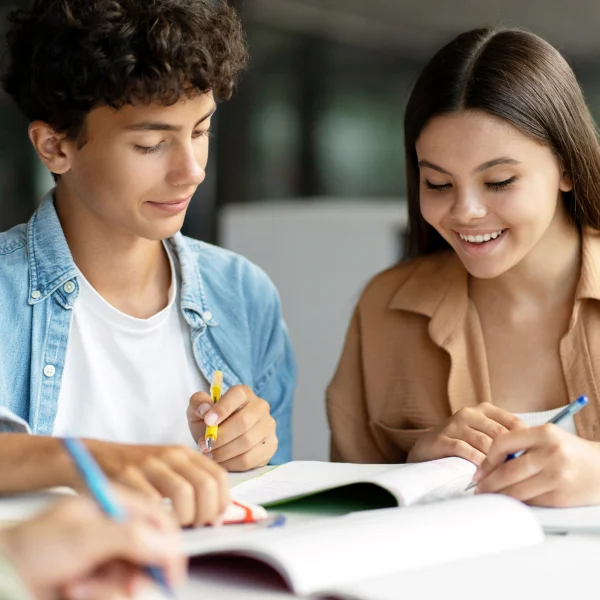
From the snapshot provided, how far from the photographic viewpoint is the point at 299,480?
1.19 meters

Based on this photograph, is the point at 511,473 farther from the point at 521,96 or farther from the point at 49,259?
the point at 49,259

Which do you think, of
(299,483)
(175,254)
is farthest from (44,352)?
(299,483)

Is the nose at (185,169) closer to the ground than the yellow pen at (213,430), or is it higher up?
higher up

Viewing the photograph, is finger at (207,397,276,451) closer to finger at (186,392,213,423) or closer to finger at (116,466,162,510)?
finger at (186,392,213,423)

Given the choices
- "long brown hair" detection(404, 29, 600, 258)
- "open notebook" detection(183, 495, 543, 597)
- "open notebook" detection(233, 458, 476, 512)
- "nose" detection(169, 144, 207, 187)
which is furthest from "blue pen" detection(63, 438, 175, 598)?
"long brown hair" detection(404, 29, 600, 258)

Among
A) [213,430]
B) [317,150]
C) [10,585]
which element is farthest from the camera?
[317,150]

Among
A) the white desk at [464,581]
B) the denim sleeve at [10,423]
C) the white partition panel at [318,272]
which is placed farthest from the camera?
the white partition panel at [318,272]

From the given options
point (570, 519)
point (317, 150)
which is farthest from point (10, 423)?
point (317, 150)

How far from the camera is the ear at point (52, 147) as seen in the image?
1566mm

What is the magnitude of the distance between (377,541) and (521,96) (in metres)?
0.91

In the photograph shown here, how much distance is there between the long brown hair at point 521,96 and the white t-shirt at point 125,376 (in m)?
0.52

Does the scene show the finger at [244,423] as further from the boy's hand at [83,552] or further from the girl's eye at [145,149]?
the boy's hand at [83,552]

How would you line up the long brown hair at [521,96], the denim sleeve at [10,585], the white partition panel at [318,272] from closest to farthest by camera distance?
the denim sleeve at [10,585] < the long brown hair at [521,96] < the white partition panel at [318,272]

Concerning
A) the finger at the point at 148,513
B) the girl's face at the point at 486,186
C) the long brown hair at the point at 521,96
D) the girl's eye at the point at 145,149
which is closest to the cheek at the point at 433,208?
the girl's face at the point at 486,186
